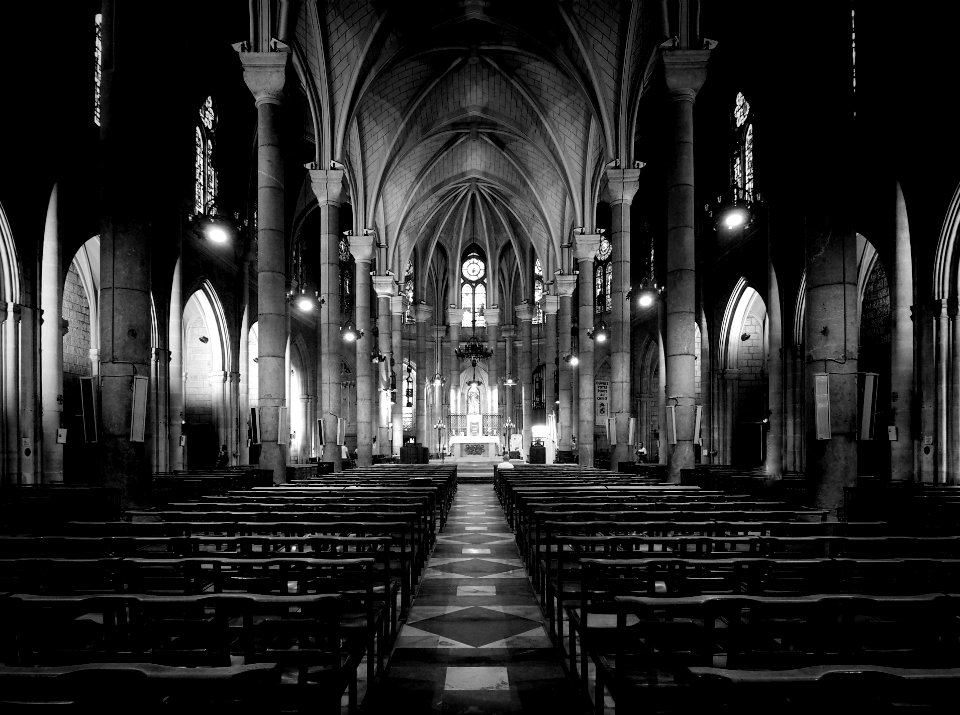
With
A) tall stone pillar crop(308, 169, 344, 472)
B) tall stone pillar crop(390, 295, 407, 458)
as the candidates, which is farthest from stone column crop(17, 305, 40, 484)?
tall stone pillar crop(390, 295, 407, 458)

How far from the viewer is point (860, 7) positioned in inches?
682

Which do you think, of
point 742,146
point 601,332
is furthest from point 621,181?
point 601,332

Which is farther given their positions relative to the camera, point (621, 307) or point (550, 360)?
point (550, 360)

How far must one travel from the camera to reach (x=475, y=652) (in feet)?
18.3

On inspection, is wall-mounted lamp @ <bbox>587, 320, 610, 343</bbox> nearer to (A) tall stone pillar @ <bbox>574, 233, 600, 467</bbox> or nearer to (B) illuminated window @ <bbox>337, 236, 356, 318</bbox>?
(A) tall stone pillar @ <bbox>574, 233, 600, 467</bbox>

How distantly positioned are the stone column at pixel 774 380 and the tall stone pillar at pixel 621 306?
14.2 feet

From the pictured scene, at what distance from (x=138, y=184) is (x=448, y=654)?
29.9 feet

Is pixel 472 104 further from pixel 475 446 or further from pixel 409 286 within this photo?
pixel 475 446

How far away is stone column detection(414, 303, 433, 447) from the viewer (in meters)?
44.7

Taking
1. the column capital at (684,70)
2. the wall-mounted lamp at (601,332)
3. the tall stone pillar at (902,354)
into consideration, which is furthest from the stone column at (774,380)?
the wall-mounted lamp at (601,332)

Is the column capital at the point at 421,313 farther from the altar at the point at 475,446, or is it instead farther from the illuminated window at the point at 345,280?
the altar at the point at 475,446

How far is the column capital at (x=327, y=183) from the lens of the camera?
2289 centimetres

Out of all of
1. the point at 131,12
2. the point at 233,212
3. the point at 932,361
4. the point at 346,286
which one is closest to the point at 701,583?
the point at 131,12

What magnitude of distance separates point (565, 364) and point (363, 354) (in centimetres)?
1173
